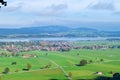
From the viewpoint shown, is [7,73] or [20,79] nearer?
[20,79]

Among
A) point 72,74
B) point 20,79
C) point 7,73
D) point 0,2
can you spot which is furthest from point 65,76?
point 0,2

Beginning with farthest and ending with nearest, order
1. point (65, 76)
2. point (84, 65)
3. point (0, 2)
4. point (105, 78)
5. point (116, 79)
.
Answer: point (84, 65) → point (65, 76) → point (105, 78) → point (116, 79) → point (0, 2)

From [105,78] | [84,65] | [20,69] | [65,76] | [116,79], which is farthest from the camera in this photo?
[84,65]

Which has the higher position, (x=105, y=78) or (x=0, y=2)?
(x=0, y=2)

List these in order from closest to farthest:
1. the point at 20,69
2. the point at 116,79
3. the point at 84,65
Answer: the point at 116,79
the point at 20,69
the point at 84,65

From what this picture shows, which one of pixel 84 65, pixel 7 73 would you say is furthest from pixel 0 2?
pixel 84 65

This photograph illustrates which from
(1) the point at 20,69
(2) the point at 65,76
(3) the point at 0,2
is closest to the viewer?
(3) the point at 0,2

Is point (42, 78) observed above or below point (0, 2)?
below

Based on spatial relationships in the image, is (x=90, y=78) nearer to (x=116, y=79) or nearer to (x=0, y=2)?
(x=116, y=79)

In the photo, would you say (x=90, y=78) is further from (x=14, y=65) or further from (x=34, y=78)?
(x=14, y=65)
